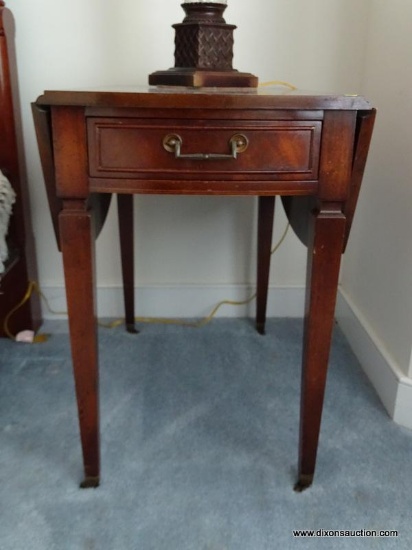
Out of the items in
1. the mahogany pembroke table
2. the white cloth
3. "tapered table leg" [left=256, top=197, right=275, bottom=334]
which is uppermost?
the mahogany pembroke table

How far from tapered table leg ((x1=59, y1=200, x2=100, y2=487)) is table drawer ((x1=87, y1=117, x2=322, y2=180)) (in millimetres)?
85

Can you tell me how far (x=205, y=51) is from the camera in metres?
1.12

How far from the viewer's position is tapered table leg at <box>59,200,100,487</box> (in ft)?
2.85

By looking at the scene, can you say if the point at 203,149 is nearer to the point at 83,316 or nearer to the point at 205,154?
the point at 205,154

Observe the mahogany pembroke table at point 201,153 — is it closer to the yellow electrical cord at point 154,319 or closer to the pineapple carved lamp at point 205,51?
the pineapple carved lamp at point 205,51

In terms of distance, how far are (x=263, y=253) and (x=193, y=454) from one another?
61cm

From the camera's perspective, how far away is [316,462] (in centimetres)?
108

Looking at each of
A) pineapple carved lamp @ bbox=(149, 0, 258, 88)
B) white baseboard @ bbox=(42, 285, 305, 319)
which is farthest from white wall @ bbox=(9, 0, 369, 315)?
pineapple carved lamp @ bbox=(149, 0, 258, 88)

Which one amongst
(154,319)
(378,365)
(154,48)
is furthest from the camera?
(154,319)

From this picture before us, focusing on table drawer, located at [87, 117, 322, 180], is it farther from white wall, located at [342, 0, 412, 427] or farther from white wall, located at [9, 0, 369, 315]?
white wall, located at [9, 0, 369, 315]

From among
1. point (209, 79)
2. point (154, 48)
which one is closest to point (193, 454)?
point (209, 79)

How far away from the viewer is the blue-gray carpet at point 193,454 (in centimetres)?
92

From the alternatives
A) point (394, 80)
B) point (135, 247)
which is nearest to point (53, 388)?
point (135, 247)

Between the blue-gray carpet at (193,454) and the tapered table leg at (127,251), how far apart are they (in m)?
0.09
